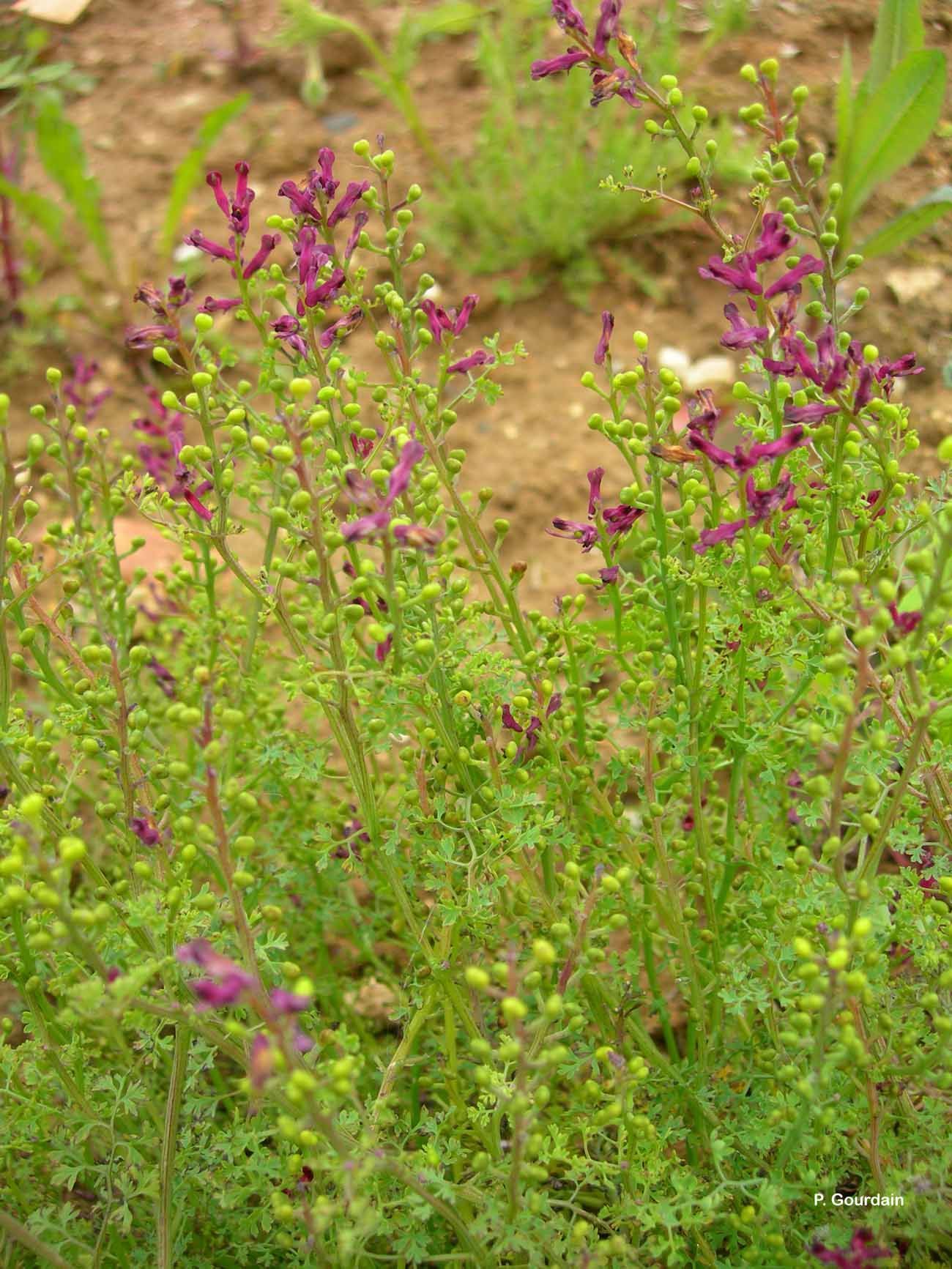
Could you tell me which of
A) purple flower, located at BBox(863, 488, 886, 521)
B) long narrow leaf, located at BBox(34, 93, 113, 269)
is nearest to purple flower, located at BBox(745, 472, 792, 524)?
purple flower, located at BBox(863, 488, 886, 521)

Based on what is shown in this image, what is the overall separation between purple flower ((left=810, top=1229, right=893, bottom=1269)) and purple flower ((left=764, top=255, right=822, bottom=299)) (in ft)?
3.96

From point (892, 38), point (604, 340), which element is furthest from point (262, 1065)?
point (892, 38)

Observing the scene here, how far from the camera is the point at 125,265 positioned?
4.65 metres

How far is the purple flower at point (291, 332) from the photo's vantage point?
5.60 ft

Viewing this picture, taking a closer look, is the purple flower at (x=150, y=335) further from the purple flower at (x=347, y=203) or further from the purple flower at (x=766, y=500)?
the purple flower at (x=766, y=500)

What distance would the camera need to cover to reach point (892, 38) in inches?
132

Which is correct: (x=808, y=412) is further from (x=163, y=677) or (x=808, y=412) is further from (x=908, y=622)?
(x=163, y=677)

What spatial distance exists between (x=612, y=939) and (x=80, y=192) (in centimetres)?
331

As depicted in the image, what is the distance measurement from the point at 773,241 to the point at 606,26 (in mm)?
414

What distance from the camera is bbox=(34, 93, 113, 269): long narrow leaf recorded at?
4.00 metres

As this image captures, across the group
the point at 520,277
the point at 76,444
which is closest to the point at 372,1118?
the point at 76,444

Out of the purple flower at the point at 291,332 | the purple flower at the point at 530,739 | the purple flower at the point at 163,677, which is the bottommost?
the purple flower at the point at 163,677

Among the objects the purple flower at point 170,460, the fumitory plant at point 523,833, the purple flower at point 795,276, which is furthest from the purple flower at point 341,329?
the purple flower at point 795,276

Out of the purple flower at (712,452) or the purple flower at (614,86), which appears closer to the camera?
the purple flower at (712,452)
